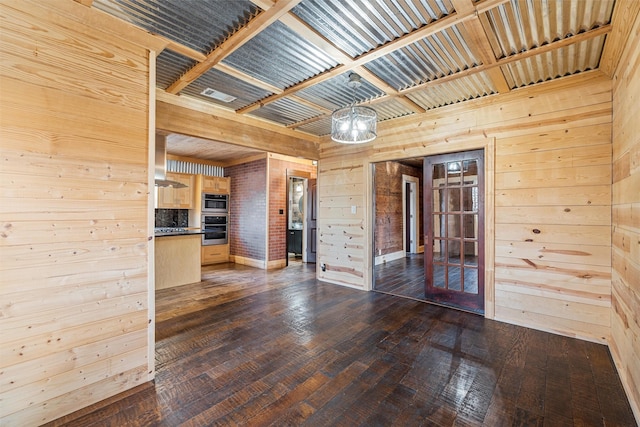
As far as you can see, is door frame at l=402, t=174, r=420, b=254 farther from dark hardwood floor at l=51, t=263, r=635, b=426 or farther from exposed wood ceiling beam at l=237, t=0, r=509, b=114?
exposed wood ceiling beam at l=237, t=0, r=509, b=114

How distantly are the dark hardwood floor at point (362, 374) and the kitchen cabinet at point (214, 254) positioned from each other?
125 inches

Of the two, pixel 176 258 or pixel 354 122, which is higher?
pixel 354 122

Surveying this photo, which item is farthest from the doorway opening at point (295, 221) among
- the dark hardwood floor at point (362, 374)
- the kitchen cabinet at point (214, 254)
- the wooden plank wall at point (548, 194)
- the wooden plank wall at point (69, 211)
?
the wooden plank wall at point (69, 211)

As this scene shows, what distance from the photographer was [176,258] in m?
4.71

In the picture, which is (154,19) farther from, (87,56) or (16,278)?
(16,278)

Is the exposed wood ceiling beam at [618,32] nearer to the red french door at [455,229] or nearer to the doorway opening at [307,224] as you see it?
the red french door at [455,229]

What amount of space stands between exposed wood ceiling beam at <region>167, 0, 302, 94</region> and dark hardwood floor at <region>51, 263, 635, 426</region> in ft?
8.43

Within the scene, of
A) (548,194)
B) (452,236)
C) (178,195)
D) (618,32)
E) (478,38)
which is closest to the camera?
(618,32)

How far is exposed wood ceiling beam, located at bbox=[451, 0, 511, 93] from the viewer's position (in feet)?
5.88

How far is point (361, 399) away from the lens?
6.07 feet

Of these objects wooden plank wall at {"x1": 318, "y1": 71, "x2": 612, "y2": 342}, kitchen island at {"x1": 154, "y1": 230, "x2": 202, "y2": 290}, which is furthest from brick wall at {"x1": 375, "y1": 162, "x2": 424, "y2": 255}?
kitchen island at {"x1": 154, "y1": 230, "x2": 202, "y2": 290}

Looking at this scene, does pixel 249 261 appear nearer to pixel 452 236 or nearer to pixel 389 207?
pixel 389 207

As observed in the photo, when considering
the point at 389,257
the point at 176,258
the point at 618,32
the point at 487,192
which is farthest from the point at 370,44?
the point at 389,257

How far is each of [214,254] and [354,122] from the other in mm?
5259
